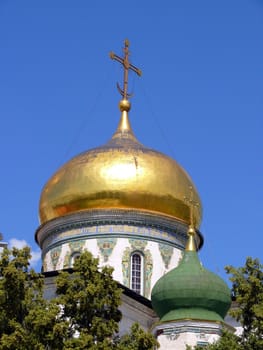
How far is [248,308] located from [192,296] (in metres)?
4.71

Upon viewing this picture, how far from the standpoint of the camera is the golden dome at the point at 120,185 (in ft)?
98.5

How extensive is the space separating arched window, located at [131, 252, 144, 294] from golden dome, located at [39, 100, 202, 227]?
164cm

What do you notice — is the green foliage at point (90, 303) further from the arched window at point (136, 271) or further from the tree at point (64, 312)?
the arched window at point (136, 271)

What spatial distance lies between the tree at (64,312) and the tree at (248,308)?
1.70 metres

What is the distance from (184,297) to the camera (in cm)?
2369

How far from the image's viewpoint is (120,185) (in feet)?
98.7

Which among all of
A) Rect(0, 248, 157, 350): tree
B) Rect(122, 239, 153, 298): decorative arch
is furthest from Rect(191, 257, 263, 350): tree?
Rect(122, 239, 153, 298): decorative arch

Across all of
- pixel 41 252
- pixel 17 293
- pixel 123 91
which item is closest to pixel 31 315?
pixel 17 293

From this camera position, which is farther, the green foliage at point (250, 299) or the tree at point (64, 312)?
the green foliage at point (250, 299)

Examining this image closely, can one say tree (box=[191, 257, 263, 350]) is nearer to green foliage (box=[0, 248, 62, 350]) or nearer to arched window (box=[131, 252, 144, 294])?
green foliage (box=[0, 248, 62, 350])

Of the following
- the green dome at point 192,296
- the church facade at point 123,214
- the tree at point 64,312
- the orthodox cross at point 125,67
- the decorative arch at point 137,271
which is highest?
the orthodox cross at point 125,67

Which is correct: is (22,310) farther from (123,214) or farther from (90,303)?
(123,214)

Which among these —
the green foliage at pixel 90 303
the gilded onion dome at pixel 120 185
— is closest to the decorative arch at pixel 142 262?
the gilded onion dome at pixel 120 185

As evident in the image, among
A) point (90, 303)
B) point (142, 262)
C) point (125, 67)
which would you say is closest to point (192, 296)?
point (90, 303)
